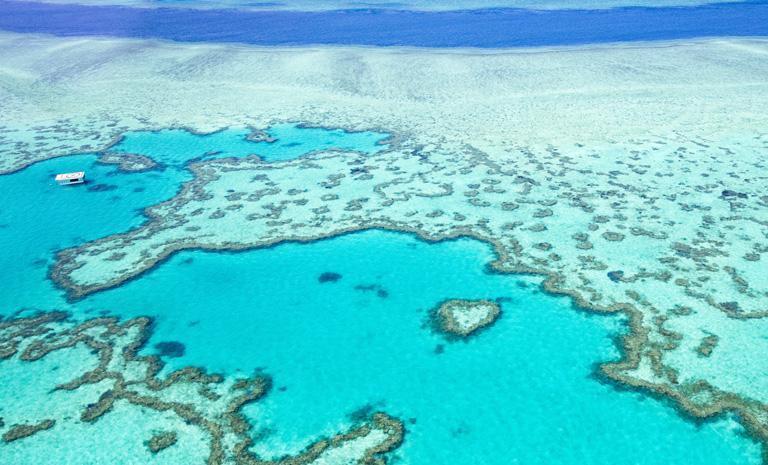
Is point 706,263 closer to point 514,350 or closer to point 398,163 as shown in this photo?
point 514,350

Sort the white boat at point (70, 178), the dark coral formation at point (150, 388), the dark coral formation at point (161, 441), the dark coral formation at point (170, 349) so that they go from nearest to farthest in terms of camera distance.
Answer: the dark coral formation at point (161, 441) < the dark coral formation at point (150, 388) < the dark coral formation at point (170, 349) < the white boat at point (70, 178)

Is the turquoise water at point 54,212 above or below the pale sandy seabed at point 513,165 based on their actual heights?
below

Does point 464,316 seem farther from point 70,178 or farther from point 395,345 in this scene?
point 70,178

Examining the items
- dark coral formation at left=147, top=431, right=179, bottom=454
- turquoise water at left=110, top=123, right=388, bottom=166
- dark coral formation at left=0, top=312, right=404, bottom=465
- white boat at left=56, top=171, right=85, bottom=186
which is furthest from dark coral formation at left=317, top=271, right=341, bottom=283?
white boat at left=56, top=171, right=85, bottom=186

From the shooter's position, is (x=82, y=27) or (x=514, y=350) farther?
(x=82, y=27)

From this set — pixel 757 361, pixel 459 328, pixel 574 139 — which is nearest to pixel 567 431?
pixel 459 328

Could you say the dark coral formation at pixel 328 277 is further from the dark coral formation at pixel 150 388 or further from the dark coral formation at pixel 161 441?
the dark coral formation at pixel 161 441

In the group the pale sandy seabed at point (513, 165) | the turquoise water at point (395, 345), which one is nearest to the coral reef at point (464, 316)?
the turquoise water at point (395, 345)
